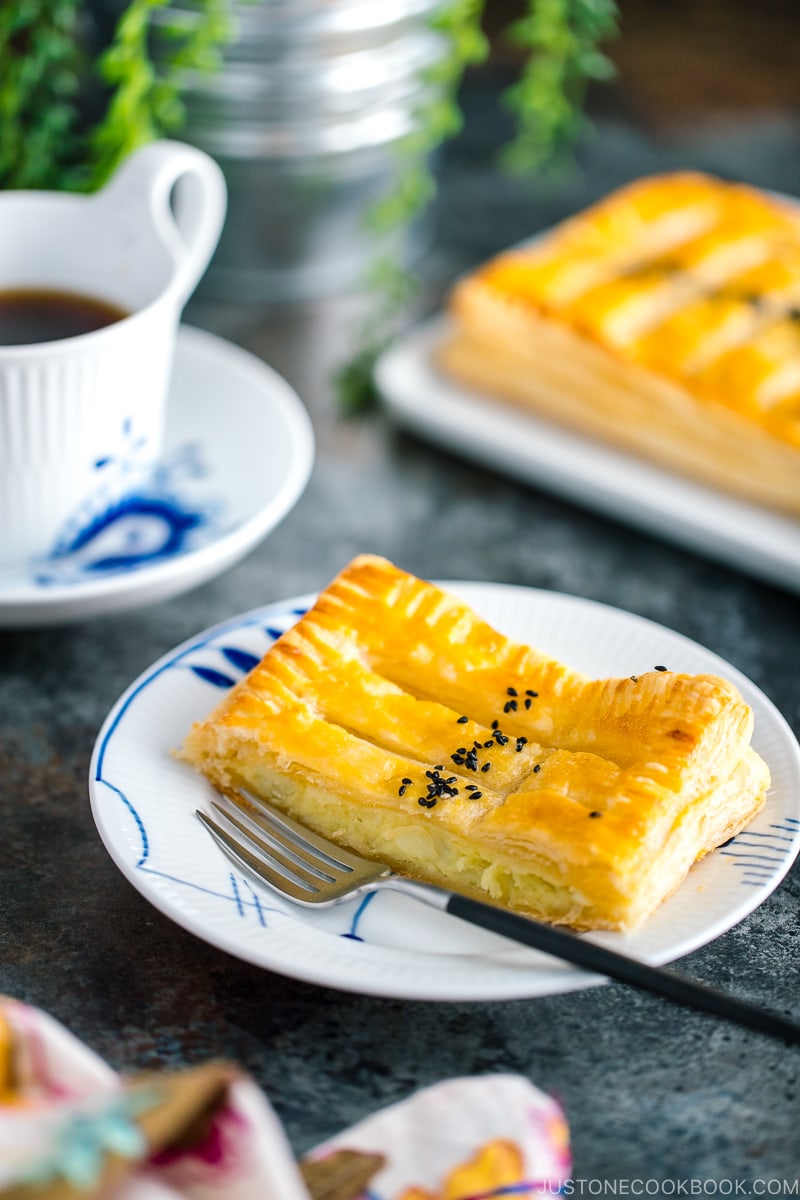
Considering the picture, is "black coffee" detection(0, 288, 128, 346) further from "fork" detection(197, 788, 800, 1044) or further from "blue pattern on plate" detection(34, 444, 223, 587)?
"fork" detection(197, 788, 800, 1044)

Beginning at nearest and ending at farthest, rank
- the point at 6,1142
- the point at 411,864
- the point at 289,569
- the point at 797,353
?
the point at 6,1142, the point at 411,864, the point at 289,569, the point at 797,353

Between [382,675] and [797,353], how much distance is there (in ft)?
3.44

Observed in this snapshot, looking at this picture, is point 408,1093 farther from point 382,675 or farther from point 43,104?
point 43,104

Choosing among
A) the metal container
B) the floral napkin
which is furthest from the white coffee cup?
Result: the floral napkin

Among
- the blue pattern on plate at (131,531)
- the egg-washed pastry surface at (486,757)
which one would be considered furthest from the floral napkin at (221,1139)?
the blue pattern on plate at (131,531)

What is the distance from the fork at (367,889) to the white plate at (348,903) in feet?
0.06

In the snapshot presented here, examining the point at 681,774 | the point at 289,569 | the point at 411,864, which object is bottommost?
the point at 289,569

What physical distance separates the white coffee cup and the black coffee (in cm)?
1

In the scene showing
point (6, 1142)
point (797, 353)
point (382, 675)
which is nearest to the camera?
point (6, 1142)

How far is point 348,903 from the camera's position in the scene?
4.48 ft

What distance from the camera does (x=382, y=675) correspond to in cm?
156

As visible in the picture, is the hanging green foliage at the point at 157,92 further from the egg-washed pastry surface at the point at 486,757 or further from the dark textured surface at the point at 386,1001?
A: the egg-washed pastry surface at the point at 486,757

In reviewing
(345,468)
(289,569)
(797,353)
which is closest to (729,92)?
(797,353)

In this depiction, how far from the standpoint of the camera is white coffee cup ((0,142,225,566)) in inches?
68.8
